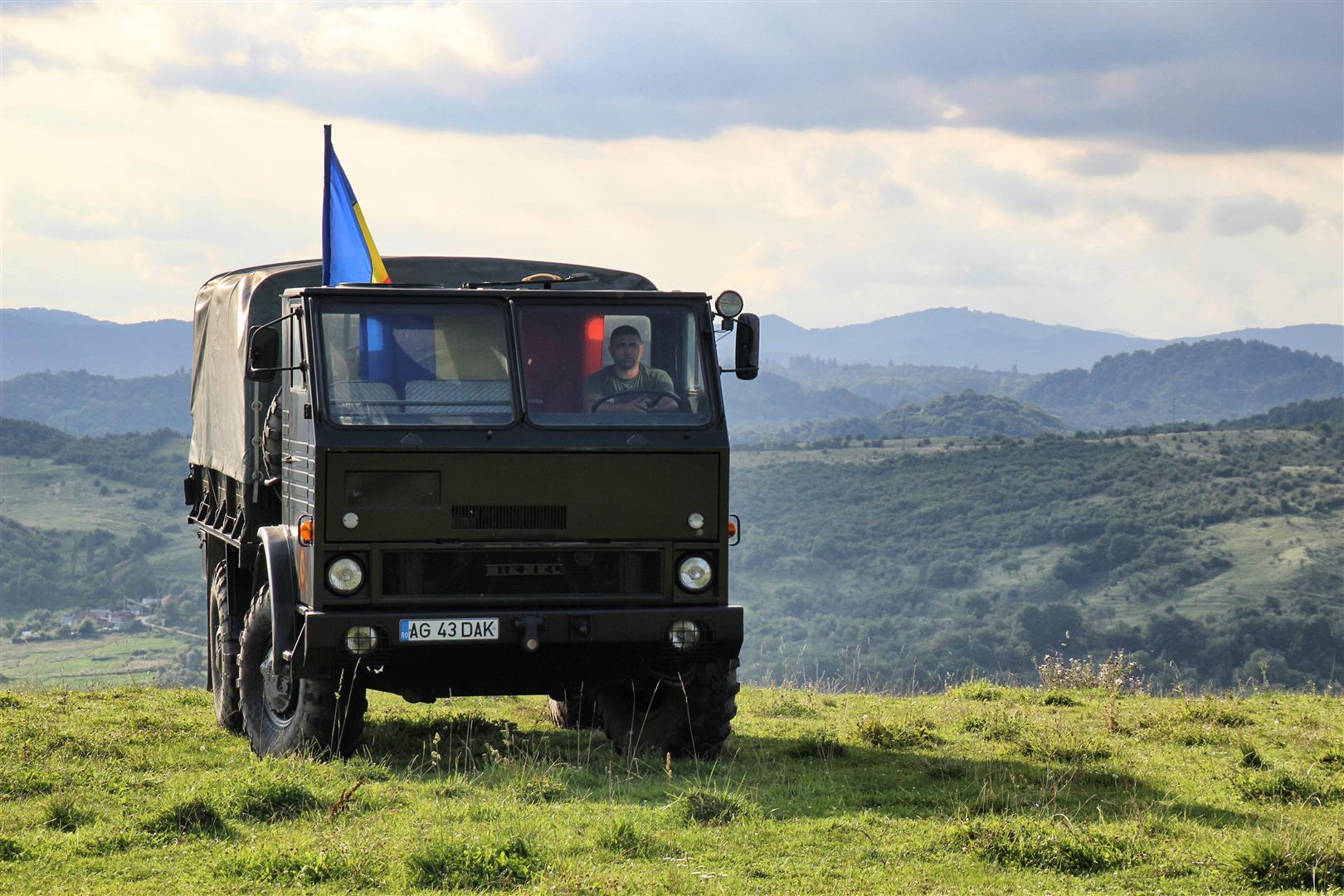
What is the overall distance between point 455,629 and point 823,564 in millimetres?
126005

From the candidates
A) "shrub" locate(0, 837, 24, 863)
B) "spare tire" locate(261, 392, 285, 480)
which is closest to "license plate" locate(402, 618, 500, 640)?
"spare tire" locate(261, 392, 285, 480)

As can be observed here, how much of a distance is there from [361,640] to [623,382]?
6.88 feet

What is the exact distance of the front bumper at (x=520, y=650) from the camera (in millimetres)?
8664

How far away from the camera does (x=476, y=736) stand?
10727mm

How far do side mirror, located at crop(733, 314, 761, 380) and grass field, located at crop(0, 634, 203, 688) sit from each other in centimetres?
6921

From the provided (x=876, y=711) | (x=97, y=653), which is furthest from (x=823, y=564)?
(x=876, y=711)

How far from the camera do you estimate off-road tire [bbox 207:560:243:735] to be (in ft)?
36.8

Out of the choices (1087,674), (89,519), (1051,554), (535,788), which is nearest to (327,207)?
(535,788)

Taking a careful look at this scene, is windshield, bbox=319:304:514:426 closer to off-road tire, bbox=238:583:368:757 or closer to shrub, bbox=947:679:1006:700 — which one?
off-road tire, bbox=238:583:368:757

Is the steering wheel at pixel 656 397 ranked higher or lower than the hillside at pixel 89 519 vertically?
higher

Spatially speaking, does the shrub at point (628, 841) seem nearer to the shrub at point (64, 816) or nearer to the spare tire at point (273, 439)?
the shrub at point (64, 816)

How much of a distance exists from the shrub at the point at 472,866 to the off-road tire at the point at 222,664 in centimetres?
476

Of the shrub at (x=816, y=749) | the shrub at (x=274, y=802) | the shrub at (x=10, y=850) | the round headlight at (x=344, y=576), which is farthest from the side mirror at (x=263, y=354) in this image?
the shrub at (x=816, y=749)

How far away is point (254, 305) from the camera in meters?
10.9
